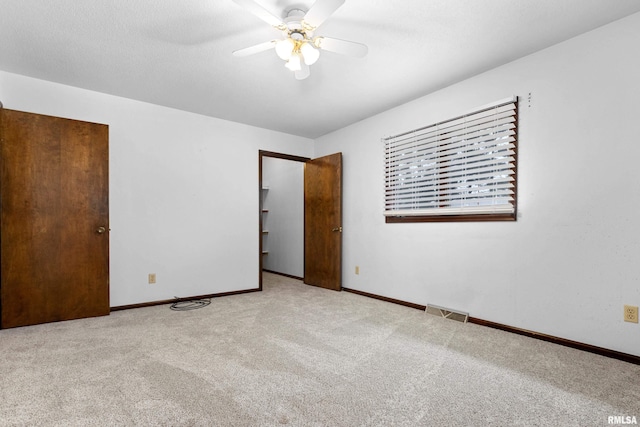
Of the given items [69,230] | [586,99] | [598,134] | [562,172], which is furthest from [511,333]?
[69,230]

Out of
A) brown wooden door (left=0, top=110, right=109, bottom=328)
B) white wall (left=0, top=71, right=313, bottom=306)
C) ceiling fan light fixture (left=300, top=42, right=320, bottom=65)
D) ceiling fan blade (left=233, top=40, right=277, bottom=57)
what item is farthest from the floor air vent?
brown wooden door (left=0, top=110, right=109, bottom=328)

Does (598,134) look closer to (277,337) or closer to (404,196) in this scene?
(404,196)

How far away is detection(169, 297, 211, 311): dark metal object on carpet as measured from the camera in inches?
135

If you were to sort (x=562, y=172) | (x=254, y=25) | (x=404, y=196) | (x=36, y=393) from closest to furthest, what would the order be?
1. (x=36, y=393)
2. (x=254, y=25)
3. (x=562, y=172)
4. (x=404, y=196)

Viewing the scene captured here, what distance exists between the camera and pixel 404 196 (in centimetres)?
357

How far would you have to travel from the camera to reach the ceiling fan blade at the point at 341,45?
6.68 feet

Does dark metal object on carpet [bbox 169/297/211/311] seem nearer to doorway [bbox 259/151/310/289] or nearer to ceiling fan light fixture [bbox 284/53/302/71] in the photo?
doorway [bbox 259/151/310/289]

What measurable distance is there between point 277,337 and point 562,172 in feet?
8.64

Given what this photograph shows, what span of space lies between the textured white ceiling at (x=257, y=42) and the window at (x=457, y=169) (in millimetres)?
485

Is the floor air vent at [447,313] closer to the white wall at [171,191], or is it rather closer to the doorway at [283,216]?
the white wall at [171,191]

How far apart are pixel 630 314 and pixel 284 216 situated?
4777mm

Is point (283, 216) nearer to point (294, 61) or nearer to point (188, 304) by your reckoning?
point (188, 304)

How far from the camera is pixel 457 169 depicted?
9.91ft

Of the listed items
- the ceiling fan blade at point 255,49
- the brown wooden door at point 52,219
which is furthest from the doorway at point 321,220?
the ceiling fan blade at point 255,49
